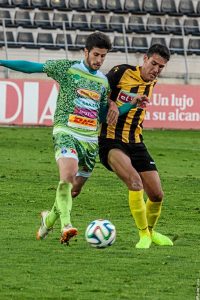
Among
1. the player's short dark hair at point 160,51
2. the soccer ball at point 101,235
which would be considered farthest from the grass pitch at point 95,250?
the player's short dark hair at point 160,51

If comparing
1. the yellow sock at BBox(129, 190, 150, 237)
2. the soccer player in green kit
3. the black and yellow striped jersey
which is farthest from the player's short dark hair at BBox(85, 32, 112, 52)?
the yellow sock at BBox(129, 190, 150, 237)

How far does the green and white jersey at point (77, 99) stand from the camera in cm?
1081

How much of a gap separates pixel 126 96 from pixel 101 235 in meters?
1.91

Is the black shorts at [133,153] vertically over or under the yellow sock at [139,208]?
over

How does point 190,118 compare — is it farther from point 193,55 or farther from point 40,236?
point 40,236

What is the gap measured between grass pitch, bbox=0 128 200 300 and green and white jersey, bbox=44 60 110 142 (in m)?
1.20

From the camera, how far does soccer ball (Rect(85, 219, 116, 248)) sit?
10.2m

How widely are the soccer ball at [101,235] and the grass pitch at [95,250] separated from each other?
0.15 metres

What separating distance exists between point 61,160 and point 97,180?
903 centimetres

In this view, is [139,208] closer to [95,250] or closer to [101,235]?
[95,250]

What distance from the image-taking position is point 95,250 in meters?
10.8

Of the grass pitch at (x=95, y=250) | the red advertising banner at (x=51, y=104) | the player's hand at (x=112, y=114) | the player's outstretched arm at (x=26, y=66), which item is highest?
the player's outstretched arm at (x=26, y=66)

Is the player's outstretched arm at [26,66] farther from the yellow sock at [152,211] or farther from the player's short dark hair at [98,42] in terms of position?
the yellow sock at [152,211]

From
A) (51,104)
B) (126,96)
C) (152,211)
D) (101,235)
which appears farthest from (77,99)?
(51,104)
